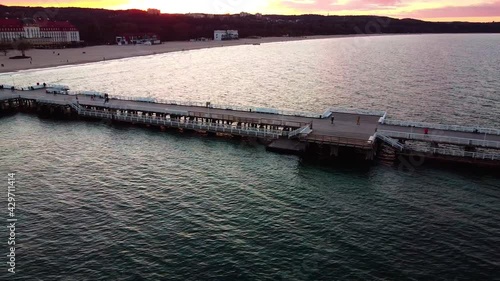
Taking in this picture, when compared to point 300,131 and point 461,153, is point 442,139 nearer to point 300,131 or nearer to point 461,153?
point 461,153

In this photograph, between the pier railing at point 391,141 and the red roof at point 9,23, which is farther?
the red roof at point 9,23

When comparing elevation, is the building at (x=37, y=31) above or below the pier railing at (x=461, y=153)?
above

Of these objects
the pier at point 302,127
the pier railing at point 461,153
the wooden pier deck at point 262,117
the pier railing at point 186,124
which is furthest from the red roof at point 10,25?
the pier railing at point 461,153

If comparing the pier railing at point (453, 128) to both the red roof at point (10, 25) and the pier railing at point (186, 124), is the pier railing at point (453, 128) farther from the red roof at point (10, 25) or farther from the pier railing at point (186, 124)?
the red roof at point (10, 25)

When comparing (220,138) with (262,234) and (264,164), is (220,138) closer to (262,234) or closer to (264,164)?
(264,164)

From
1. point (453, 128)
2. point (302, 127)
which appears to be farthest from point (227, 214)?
point (453, 128)

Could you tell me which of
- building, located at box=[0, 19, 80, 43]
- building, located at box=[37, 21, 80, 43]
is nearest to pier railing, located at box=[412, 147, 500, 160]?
building, located at box=[0, 19, 80, 43]

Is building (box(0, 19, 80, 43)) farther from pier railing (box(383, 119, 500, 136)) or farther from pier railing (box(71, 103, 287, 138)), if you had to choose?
pier railing (box(383, 119, 500, 136))

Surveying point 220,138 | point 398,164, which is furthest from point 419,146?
point 220,138
